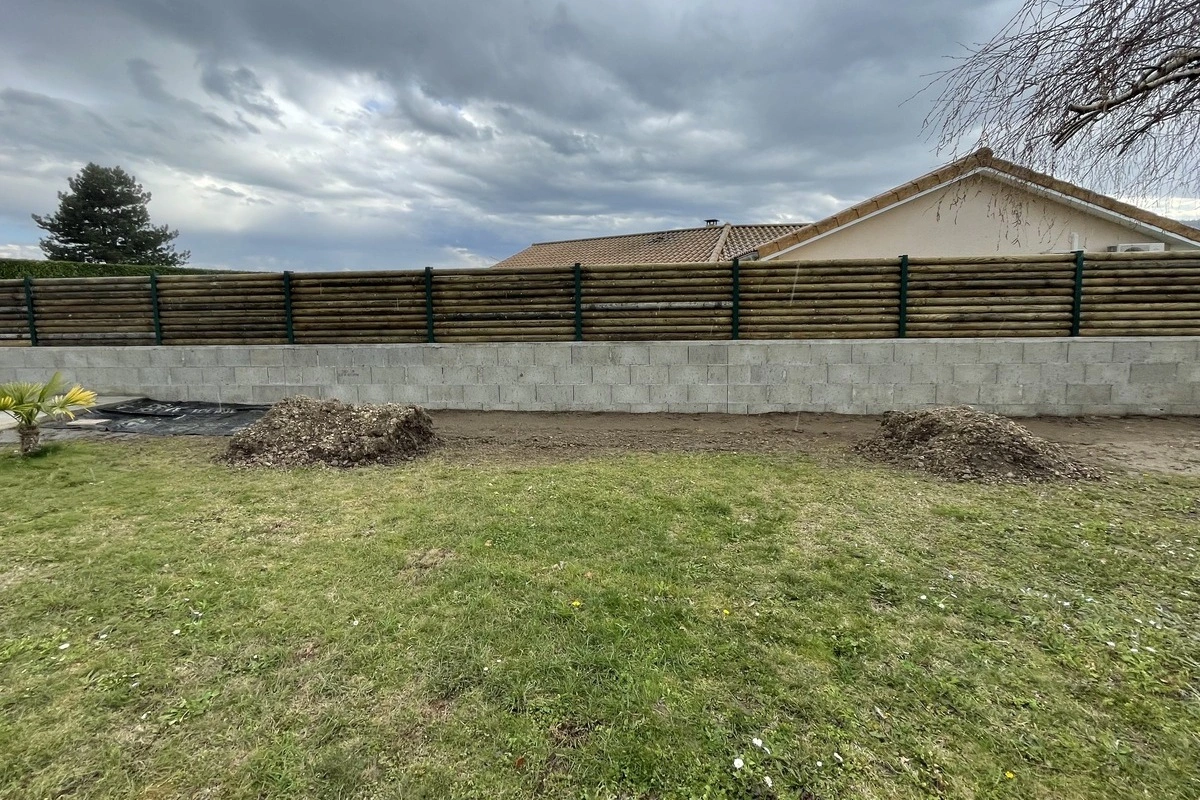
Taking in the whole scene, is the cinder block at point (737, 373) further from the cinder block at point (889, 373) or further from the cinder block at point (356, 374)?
the cinder block at point (356, 374)

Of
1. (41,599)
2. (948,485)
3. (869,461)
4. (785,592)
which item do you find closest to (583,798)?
(785,592)

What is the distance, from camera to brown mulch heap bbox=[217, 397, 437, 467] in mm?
5488

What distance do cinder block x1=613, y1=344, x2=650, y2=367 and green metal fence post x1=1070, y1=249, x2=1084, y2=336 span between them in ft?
17.5

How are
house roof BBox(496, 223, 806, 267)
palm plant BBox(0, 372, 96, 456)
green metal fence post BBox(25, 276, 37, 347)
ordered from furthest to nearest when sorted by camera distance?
1. house roof BBox(496, 223, 806, 267)
2. green metal fence post BBox(25, 276, 37, 347)
3. palm plant BBox(0, 372, 96, 456)

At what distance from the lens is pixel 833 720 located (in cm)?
198

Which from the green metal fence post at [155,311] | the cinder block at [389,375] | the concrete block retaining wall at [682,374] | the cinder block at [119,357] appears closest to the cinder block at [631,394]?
the concrete block retaining wall at [682,374]

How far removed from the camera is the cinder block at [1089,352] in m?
6.89

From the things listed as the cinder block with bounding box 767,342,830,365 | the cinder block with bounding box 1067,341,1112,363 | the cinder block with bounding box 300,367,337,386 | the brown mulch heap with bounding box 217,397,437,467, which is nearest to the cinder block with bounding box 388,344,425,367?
the cinder block with bounding box 300,367,337,386

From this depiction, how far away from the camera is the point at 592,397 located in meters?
7.75

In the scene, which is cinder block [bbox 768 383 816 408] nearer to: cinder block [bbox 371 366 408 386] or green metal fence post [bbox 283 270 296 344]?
cinder block [bbox 371 366 408 386]

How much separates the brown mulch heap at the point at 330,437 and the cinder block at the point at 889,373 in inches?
220

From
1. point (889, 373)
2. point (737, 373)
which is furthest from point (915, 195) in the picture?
point (737, 373)

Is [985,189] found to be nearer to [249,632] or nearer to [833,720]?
[833,720]

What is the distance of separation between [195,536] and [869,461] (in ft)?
18.2
